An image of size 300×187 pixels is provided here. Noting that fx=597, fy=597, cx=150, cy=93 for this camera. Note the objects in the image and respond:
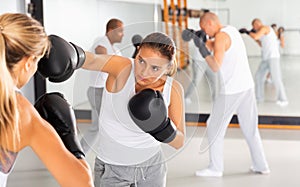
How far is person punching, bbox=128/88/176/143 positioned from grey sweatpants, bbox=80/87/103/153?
0.23 m

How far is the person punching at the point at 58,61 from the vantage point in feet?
6.91

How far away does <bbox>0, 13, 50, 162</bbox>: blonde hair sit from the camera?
1.64m

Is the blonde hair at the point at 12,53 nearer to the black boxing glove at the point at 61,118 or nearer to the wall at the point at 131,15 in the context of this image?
the black boxing glove at the point at 61,118

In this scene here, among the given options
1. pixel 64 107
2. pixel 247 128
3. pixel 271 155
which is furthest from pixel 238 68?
pixel 64 107

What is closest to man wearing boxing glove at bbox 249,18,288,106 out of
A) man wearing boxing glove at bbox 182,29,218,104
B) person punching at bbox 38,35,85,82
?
man wearing boxing glove at bbox 182,29,218,104

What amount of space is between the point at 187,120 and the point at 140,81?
0.33 m

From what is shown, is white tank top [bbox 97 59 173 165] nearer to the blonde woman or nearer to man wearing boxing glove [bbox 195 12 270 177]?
the blonde woman

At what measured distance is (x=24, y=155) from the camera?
5.34 metres

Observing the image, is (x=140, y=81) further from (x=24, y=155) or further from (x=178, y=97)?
(x=24, y=155)

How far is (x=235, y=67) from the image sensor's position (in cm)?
453

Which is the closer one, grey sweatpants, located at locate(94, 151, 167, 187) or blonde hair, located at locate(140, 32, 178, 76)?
blonde hair, located at locate(140, 32, 178, 76)

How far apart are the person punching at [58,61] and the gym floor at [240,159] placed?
1.37 m

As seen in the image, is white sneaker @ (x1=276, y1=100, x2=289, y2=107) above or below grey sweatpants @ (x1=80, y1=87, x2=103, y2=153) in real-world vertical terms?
below

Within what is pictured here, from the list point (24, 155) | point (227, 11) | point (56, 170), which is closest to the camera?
point (56, 170)
